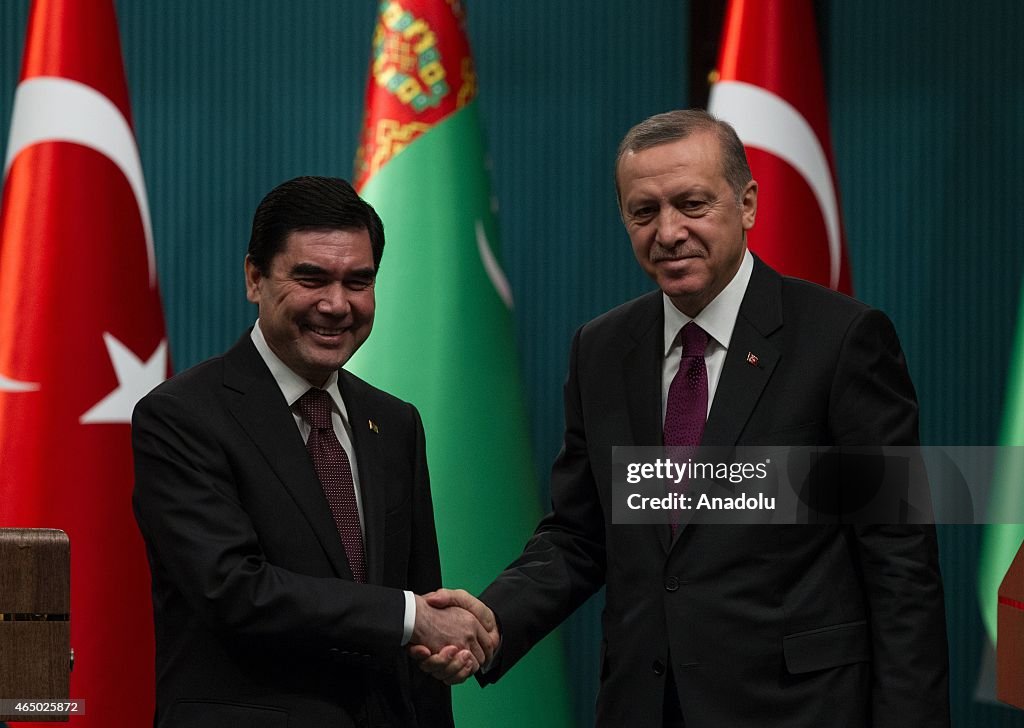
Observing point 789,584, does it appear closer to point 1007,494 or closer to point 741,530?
point 741,530

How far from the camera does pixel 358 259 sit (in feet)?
7.94

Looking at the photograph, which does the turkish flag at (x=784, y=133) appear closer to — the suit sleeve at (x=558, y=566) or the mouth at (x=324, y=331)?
the suit sleeve at (x=558, y=566)

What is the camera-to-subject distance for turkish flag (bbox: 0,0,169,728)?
3.47m

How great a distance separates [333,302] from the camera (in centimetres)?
239

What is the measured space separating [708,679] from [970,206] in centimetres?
243

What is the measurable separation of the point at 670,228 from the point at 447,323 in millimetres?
1303

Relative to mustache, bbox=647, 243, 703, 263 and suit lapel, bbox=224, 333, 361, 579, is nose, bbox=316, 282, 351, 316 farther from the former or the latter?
mustache, bbox=647, 243, 703, 263

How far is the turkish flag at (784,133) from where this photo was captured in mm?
3646

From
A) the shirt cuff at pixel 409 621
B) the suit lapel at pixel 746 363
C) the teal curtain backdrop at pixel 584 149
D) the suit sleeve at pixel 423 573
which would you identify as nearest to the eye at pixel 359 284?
the suit sleeve at pixel 423 573

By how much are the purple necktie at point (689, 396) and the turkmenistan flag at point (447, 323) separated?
1221 mm

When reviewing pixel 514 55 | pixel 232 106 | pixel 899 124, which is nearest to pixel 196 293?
pixel 232 106

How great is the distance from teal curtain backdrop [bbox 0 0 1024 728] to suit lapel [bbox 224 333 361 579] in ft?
5.96

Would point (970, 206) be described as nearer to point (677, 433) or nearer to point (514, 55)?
point (514, 55)

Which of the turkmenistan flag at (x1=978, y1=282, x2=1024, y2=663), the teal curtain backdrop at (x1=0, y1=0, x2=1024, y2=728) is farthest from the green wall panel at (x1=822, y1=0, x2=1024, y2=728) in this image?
the turkmenistan flag at (x1=978, y1=282, x2=1024, y2=663)
